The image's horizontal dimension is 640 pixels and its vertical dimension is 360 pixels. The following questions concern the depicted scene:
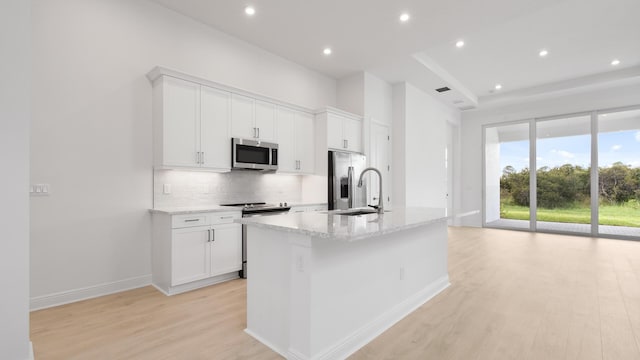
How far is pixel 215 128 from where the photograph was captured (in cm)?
390

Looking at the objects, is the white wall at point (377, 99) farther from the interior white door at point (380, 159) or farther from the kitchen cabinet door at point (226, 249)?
the kitchen cabinet door at point (226, 249)

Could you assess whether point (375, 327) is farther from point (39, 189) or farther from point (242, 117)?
point (39, 189)

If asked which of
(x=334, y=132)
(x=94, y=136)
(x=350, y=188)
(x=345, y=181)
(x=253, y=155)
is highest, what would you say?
(x=334, y=132)

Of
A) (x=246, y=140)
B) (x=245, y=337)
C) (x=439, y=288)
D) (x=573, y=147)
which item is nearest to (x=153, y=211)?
(x=246, y=140)

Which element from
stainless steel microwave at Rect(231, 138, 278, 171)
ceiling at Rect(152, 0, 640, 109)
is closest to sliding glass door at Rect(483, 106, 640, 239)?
ceiling at Rect(152, 0, 640, 109)

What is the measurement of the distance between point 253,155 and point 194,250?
5.03 feet

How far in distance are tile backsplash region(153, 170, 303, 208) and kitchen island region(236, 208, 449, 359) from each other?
1984 mm

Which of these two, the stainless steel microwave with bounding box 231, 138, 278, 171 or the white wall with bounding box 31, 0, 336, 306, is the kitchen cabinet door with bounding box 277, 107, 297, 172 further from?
the white wall with bounding box 31, 0, 336, 306

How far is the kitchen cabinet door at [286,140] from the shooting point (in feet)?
15.6

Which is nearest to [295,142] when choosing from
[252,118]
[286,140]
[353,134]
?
[286,140]

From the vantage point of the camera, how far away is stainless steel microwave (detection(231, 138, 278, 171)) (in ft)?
13.4

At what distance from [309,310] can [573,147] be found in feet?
27.6

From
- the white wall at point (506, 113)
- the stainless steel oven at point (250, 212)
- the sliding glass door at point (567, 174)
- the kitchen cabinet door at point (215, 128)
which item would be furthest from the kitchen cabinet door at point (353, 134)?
the sliding glass door at point (567, 174)

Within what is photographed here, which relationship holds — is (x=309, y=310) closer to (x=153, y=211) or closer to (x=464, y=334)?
(x=464, y=334)
